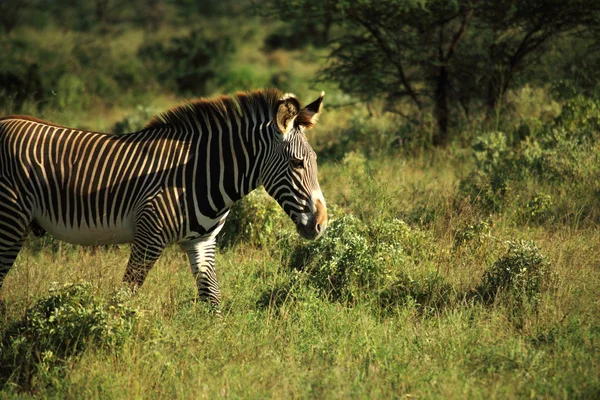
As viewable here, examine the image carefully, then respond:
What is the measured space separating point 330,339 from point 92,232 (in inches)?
79.1

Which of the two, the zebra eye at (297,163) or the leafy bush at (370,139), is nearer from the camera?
the zebra eye at (297,163)

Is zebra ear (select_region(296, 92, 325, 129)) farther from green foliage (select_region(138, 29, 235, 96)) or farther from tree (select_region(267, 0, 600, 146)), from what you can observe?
green foliage (select_region(138, 29, 235, 96))

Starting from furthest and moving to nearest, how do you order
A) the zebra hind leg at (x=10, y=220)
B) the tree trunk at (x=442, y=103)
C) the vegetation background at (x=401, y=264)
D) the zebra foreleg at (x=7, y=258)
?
the tree trunk at (x=442, y=103) < the zebra foreleg at (x=7, y=258) < the zebra hind leg at (x=10, y=220) < the vegetation background at (x=401, y=264)

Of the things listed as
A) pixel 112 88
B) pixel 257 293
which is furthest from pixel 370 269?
pixel 112 88

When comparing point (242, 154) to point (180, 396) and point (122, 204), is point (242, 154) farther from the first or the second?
point (180, 396)

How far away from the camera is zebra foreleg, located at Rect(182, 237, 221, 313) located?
5.53 m

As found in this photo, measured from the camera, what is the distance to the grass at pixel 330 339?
432 cm

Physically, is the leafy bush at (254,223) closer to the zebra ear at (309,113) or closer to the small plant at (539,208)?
the zebra ear at (309,113)

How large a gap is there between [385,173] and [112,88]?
10912mm

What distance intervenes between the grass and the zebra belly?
0.26 metres

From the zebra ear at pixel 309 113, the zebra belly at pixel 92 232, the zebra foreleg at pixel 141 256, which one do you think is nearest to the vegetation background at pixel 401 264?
the zebra foreleg at pixel 141 256

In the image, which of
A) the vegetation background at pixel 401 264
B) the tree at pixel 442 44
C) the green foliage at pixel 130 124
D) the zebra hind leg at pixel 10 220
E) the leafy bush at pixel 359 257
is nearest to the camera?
the vegetation background at pixel 401 264

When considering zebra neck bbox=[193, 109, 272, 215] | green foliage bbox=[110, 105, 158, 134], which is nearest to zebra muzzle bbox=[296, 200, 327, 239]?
zebra neck bbox=[193, 109, 272, 215]

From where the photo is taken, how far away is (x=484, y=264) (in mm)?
6359
